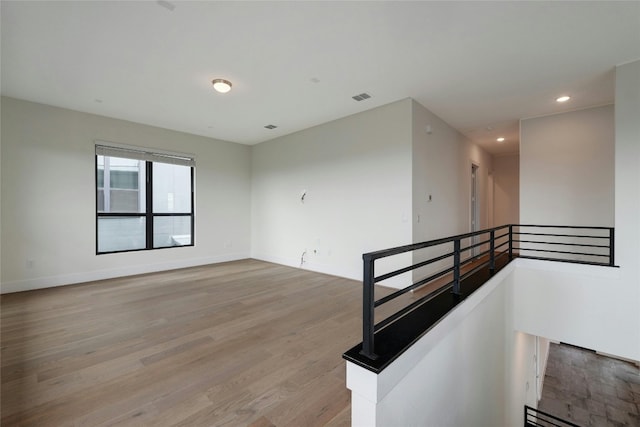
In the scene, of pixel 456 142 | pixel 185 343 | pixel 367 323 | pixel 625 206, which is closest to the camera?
pixel 367 323

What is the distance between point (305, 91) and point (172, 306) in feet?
10.6

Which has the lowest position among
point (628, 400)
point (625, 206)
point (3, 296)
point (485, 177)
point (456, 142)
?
point (628, 400)

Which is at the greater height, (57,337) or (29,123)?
(29,123)

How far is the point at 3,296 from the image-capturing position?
370cm

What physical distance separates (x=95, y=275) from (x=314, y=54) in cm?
488

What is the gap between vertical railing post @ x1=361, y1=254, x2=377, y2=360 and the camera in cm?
125

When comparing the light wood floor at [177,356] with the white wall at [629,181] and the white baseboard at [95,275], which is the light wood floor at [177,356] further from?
the white wall at [629,181]

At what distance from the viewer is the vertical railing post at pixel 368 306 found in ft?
4.11

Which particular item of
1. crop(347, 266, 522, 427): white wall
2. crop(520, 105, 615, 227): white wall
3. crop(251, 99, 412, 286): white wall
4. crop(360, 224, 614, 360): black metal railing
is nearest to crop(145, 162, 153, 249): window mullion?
crop(251, 99, 412, 286): white wall

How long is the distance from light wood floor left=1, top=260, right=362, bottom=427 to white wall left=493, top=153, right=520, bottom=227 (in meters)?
5.91

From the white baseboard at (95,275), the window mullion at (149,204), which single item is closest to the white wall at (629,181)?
the white baseboard at (95,275)

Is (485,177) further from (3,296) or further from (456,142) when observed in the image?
(3,296)

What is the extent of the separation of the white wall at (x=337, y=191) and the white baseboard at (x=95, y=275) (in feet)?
4.65

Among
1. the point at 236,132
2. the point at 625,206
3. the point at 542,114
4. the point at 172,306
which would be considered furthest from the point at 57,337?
the point at 542,114
